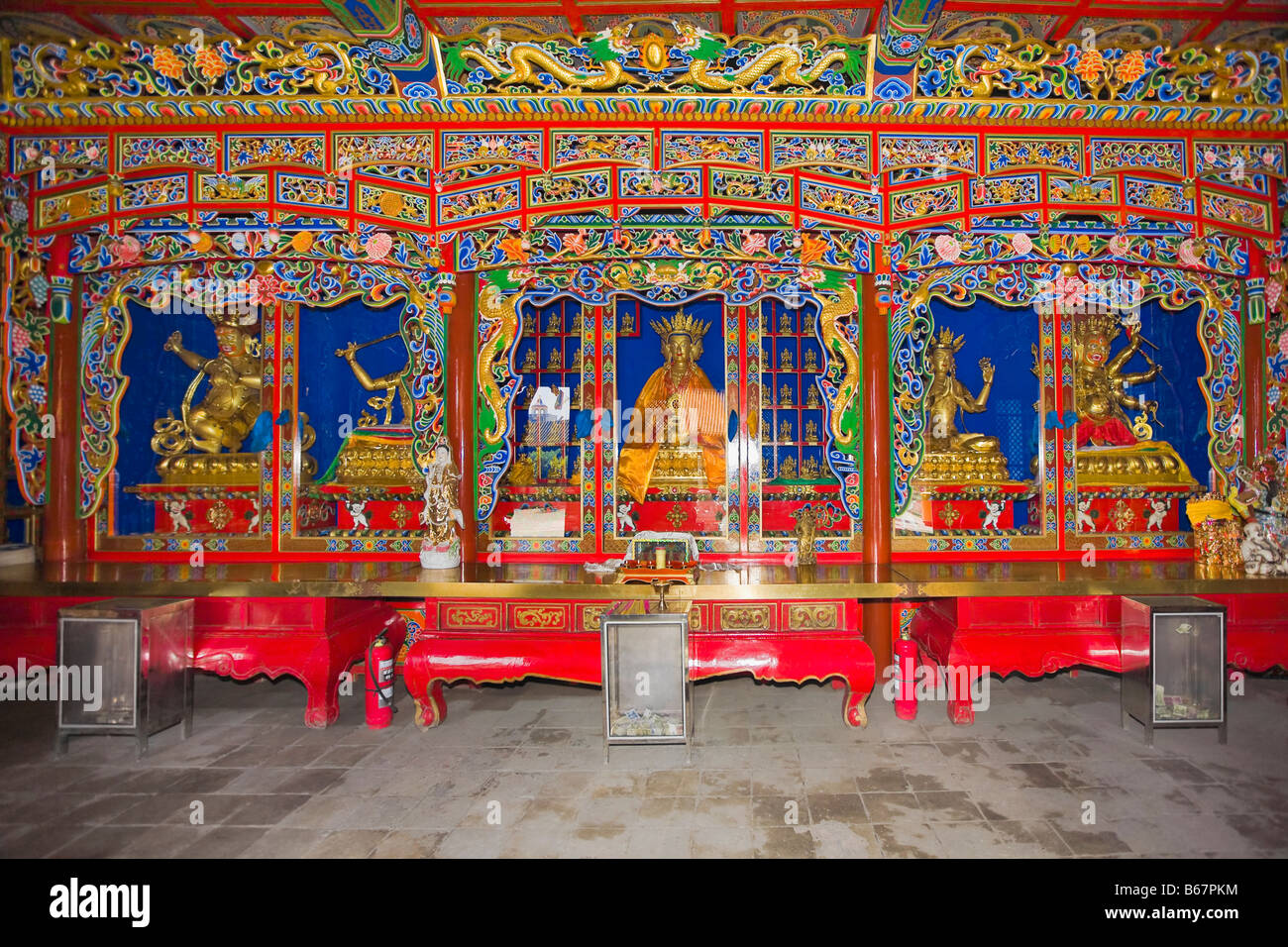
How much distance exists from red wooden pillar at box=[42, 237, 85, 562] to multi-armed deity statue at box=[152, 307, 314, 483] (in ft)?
2.05

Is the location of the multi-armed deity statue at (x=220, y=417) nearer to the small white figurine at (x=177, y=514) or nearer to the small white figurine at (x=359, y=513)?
the small white figurine at (x=177, y=514)

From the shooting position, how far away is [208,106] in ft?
16.4

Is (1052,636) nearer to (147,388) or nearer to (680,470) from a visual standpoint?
A: (680,470)

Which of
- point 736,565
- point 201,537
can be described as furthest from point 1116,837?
point 201,537

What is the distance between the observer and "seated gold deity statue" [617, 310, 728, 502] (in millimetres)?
6027

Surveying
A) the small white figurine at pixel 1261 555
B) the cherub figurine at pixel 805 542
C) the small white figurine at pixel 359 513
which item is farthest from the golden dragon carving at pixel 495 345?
the small white figurine at pixel 1261 555

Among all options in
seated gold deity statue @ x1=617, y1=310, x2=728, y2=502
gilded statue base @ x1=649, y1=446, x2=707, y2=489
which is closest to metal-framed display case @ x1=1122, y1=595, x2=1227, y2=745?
seated gold deity statue @ x1=617, y1=310, x2=728, y2=502

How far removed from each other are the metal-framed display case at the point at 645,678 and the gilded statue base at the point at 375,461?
109 inches

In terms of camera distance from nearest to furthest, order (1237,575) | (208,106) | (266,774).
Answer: (266,774), (1237,575), (208,106)

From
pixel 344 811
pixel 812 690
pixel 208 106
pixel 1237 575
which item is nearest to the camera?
pixel 344 811

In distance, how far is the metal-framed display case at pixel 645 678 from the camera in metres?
3.88

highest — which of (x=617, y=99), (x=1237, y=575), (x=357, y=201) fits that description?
(x=617, y=99)

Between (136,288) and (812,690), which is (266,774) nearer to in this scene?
(812,690)

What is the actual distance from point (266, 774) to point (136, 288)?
4.18 m
